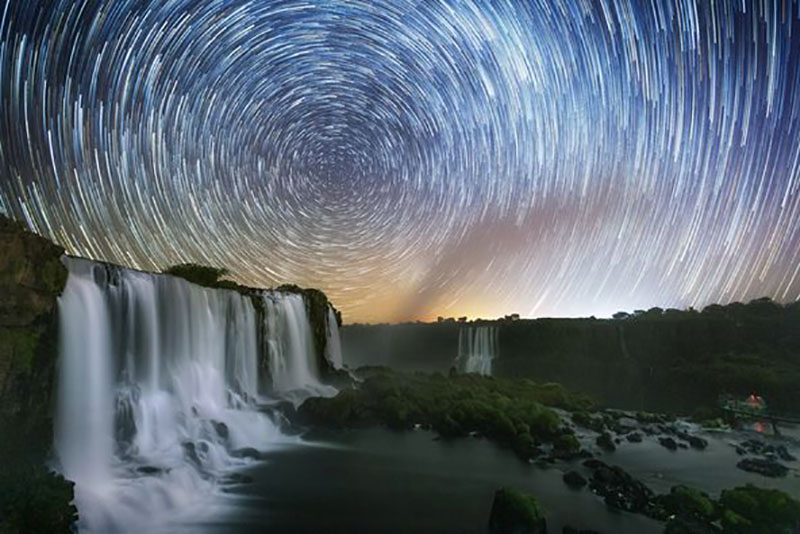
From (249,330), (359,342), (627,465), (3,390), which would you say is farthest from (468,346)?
(3,390)

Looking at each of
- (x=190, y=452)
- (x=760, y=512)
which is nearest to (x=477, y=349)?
(x=190, y=452)

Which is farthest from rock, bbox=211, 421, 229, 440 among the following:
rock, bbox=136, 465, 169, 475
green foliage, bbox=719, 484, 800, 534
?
green foliage, bbox=719, 484, 800, 534

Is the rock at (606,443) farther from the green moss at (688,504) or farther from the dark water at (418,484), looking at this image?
the green moss at (688,504)

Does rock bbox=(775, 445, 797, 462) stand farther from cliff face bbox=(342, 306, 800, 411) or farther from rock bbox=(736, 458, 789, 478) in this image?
cliff face bbox=(342, 306, 800, 411)

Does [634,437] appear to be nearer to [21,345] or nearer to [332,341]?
[21,345]

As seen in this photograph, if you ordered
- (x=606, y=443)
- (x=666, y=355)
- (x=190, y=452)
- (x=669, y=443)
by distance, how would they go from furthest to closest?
(x=666, y=355) < (x=669, y=443) < (x=606, y=443) < (x=190, y=452)

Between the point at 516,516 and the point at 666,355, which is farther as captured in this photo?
the point at 666,355
